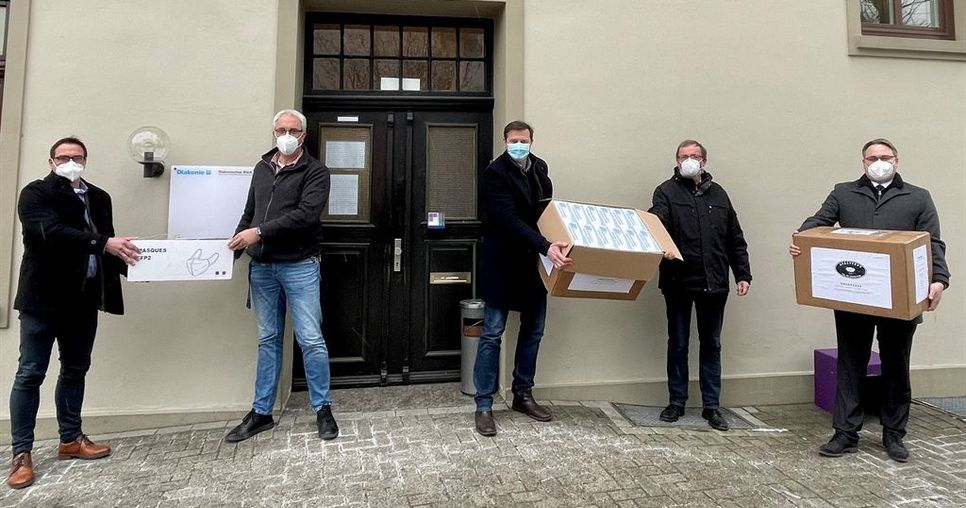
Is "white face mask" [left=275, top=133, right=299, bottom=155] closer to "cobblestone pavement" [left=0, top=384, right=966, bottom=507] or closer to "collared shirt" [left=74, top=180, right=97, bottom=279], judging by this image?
"collared shirt" [left=74, top=180, right=97, bottom=279]

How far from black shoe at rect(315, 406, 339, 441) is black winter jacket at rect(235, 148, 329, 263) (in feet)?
3.45

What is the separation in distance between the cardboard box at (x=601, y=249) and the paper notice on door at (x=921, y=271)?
1.29 m

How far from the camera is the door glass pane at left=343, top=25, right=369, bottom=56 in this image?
4453 millimetres

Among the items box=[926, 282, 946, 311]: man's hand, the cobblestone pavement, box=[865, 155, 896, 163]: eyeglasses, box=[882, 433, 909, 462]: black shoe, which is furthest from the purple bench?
box=[865, 155, 896, 163]: eyeglasses

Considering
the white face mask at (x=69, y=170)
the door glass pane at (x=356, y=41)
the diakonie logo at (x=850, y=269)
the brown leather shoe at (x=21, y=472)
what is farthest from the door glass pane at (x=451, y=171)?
the brown leather shoe at (x=21, y=472)

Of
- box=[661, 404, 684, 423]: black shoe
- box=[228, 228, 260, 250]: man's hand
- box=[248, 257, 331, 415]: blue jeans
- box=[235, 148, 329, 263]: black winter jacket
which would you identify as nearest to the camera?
box=[228, 228, 260, 250]: man's hand

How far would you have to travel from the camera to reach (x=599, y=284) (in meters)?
3.24

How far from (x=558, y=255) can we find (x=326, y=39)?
9.65 feet

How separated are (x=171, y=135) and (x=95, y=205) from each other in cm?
81

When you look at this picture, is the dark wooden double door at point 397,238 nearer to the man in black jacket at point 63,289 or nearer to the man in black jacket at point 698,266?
the man in black jacket at point 63,289

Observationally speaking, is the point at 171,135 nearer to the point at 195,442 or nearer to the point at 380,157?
the point at 380,157

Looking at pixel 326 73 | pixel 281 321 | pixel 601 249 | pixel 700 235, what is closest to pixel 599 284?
pixel 601 249

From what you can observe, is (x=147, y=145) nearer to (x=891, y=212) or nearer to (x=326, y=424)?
(x=326, y=424)

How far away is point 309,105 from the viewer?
436 centimetres
